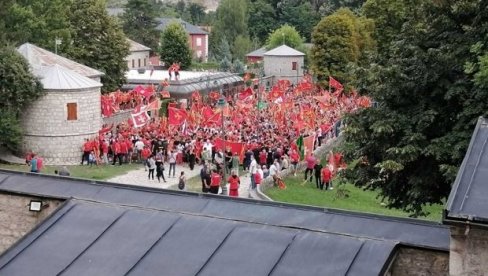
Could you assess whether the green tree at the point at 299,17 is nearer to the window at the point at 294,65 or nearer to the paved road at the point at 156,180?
the window at the point at 294,65

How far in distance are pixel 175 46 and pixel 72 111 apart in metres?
50.6

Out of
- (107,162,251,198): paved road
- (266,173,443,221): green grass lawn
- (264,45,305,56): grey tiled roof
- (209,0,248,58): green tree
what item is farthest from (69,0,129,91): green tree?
(209,0,248,58): green tree

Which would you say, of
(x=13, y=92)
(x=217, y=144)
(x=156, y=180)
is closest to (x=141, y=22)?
(x=13, y=92)

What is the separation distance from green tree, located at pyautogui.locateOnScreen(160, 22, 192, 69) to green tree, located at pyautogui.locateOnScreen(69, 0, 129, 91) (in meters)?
28.8

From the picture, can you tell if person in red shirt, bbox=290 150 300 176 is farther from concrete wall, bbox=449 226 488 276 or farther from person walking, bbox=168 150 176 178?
concrete wall, bbox=449 226 488 276

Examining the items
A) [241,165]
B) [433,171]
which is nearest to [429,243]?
[433,171]

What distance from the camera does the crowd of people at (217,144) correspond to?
30.0 meters

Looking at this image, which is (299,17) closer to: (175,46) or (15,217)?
(175,46)

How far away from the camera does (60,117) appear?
120 feet

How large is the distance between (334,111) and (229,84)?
19531 mm

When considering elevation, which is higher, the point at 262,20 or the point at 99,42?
the point at 262,20

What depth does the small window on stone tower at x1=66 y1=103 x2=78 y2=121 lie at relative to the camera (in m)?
36.5

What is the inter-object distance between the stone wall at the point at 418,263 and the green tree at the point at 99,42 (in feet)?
Result: 154

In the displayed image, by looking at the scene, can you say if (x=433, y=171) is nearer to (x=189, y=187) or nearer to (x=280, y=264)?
(x=280, y=264)
